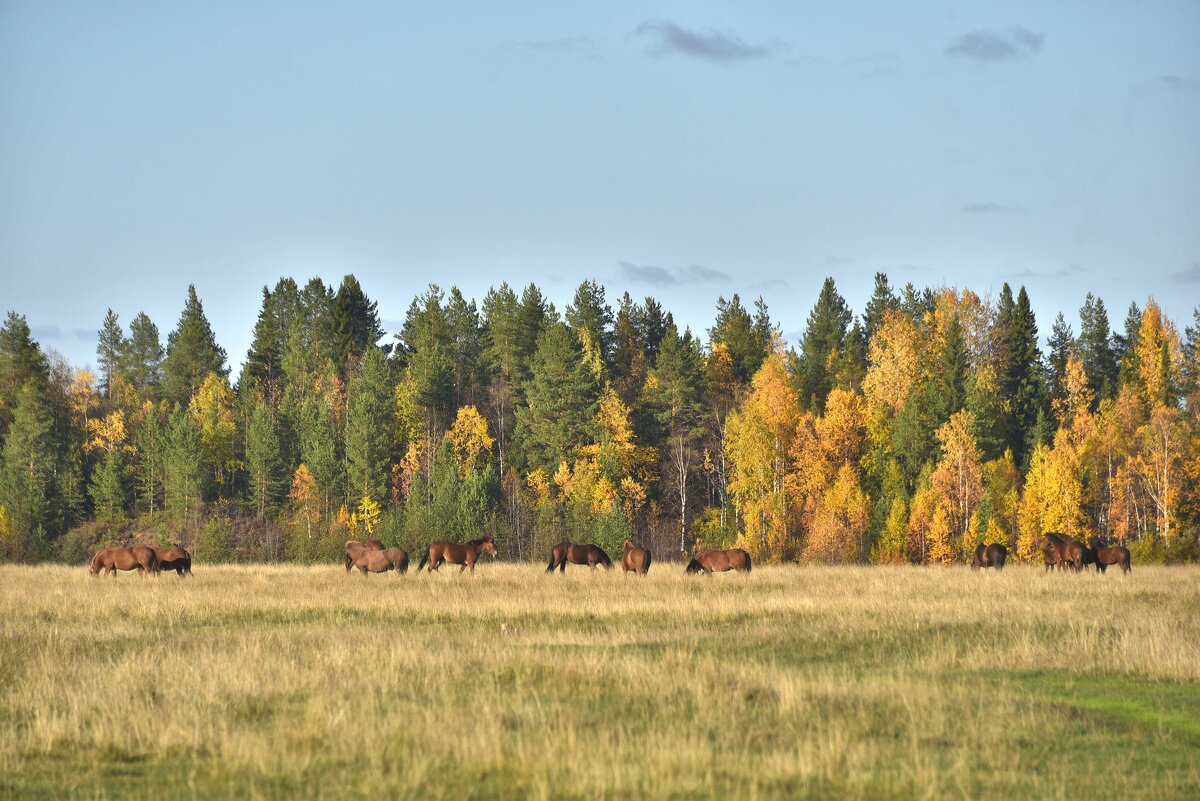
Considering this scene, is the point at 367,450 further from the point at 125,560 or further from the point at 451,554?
the point at 451,554

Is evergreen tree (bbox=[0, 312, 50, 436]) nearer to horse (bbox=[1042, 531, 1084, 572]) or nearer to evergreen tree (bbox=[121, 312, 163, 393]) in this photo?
evergreen tree (bbox=[121, 312, 163, 393])

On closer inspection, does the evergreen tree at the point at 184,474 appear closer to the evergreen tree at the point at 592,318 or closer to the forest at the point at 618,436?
the forest at the point at 618,436

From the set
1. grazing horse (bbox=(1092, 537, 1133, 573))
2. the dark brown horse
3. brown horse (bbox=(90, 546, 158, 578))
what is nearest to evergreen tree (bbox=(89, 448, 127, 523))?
brown horse (bbox=(90, 546, 158, 578))

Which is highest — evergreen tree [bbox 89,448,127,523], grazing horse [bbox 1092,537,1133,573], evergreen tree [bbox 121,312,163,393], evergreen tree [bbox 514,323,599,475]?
evergreen tree [bbox 121,312,163,393]

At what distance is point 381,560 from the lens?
35406 mm

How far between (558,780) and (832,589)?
19.3 metres

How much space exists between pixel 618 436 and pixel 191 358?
41.3 metres

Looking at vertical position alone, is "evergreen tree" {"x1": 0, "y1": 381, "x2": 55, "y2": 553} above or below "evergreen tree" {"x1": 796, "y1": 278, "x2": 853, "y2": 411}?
below

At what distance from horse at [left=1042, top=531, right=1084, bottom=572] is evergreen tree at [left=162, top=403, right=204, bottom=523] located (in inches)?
2020

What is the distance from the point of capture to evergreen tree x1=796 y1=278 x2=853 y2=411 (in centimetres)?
7856

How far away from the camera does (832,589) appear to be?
28328 millimetres

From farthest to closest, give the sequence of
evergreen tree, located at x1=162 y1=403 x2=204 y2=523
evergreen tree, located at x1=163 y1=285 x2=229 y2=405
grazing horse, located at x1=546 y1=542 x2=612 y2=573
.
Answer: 1. evergreen tree, located at x1=163 y1=285 x2=229 y2=405
2. evergreen tree, located at x1=162 y1=403 x2=204 y2=523
3. grazing horse, located at x1=546 y1=542 x2=612 y2=573

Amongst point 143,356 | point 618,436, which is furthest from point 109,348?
point 618,436

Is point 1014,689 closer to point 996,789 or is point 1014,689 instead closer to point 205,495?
point 996,789
